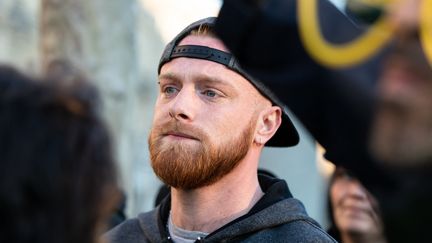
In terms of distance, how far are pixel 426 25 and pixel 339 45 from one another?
0.76 ft

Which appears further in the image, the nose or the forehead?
the forehead

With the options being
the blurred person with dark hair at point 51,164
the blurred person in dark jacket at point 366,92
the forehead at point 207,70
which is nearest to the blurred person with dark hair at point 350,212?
the forehead at point 207,70

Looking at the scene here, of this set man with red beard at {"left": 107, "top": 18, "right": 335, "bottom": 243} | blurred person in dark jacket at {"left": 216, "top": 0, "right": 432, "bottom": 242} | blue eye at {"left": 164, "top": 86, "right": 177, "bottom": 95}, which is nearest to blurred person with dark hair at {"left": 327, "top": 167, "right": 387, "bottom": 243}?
man with red beard at {"left": 107, "top": 18, "right": 335, "bottom": 243}

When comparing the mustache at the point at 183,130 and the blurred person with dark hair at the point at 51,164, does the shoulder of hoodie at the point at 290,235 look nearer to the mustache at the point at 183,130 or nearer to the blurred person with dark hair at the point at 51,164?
the mustache at the point at 183,130

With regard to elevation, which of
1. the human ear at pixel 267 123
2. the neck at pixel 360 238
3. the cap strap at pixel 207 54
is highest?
the cap strap at pixel 207 54

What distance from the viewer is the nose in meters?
3.83

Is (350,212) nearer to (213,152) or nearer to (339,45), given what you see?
(213,152)

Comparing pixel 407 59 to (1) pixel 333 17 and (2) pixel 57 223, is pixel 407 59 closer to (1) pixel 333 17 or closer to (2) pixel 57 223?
(1) pixel 333 17

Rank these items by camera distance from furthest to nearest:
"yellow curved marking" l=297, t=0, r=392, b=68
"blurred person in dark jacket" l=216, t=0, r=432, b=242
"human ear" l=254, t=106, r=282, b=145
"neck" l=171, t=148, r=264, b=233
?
"human ear" l=254, t=106, r=282, b=145
"neck" l=171, t=148, r=264, b=233
"yellow curved marking" l=297, t=0, r=392, b=68
"blurred person in dark jacket" l=216, t=0, r=432, b=242

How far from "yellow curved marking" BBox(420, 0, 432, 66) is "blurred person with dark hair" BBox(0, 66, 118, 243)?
0.72 meters

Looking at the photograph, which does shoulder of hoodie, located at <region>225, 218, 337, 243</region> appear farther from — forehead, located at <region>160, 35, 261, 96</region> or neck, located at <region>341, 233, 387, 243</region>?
neck, located at <region>341, 233, 387, 243</region>

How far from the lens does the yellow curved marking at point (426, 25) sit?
199 centimetres

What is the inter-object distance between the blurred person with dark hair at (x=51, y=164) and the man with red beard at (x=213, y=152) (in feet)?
5.12

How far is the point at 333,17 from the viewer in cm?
229
